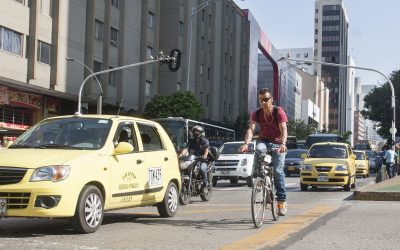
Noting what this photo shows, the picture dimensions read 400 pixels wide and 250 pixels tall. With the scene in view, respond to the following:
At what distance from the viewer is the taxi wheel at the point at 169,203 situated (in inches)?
394

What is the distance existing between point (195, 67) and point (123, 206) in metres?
53.2

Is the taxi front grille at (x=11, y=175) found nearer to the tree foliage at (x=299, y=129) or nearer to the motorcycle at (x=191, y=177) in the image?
the motorcycle at (x=191, y=177)

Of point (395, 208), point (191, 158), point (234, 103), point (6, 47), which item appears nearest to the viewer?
point (395, 208)

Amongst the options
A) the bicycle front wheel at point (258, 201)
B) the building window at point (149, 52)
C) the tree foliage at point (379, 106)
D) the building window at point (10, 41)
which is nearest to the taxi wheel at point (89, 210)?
the bicycle front wheel at point (258, 201)

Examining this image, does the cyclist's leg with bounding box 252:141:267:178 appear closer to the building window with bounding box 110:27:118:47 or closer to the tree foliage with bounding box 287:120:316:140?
the building window with bounding box 110:27:118:47

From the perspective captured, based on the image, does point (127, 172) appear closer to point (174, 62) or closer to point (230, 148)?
point (230, 148)

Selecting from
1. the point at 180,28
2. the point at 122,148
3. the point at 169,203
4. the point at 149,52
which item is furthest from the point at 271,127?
the point at 180,28

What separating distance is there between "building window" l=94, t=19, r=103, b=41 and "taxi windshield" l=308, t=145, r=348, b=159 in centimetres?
2463

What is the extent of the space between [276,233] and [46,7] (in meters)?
31.5

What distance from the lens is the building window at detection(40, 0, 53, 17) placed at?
36312 millimetres

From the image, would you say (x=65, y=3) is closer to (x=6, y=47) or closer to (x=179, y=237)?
(x=6, y=47)

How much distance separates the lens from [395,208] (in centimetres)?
1206

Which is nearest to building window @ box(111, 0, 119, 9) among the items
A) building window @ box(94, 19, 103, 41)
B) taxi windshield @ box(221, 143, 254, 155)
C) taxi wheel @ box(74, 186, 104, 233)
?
building window @ box(94, 19, 103, 41)

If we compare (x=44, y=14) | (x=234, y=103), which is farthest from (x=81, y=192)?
(x=234, y=103)
